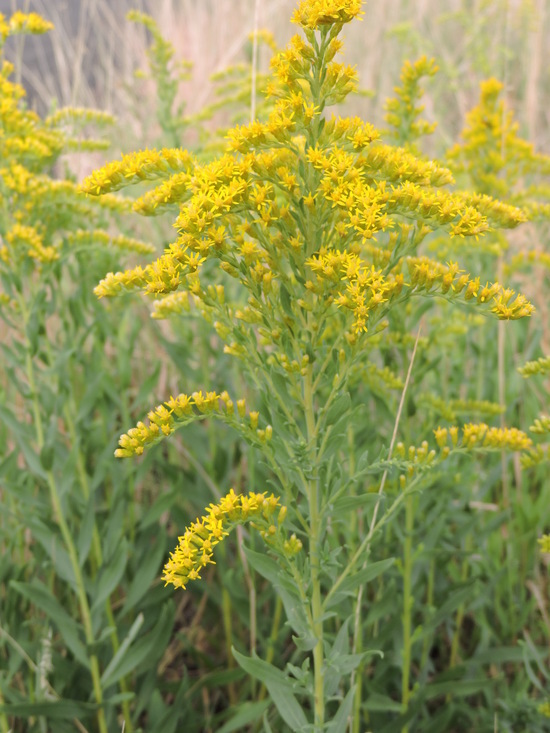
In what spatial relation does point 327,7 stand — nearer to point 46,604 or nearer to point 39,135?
point 39,135

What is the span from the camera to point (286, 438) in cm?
160

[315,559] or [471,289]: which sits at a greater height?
[471,289]

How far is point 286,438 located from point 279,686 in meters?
0.52

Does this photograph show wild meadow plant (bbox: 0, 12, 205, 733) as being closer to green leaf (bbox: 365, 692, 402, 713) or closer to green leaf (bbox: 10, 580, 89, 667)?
green leaf (bbox: 10, 580, 89, 667)

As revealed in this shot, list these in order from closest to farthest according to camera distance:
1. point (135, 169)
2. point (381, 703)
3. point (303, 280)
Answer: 1. point (303, 280)
2. point (135, 169)
3. point (381, 703)

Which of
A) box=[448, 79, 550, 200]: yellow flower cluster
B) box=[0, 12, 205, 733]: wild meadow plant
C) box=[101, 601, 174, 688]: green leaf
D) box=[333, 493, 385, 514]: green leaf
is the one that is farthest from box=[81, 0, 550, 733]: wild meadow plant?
box=[448, 79, 550, 200]: yellow flower cluster

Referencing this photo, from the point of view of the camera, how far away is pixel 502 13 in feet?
20.2

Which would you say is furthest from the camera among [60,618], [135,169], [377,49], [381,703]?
[377,49]

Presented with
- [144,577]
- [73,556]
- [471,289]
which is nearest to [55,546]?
[73,556]

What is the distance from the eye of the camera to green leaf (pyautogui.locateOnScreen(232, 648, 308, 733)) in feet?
5.17

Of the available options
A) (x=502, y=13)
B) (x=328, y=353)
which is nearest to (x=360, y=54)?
(x=502, y=13)

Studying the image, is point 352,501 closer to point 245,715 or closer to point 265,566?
point 265,566

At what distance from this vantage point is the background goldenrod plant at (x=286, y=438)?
153cm

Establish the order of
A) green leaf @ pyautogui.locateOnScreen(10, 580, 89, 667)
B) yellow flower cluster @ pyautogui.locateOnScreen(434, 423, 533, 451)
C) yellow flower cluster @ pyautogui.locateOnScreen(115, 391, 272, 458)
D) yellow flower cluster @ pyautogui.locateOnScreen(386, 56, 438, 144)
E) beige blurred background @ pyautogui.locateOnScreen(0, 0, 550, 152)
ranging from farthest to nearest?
1. beige blurred background @ pyautogui.locateOnScreen(0, 0, 550, 152)
2. yellow flower cluster @ pyautogui.locateOnScreen(386, 56, 438, 144)
3. green leaf @ pyautogui.locateOnScreen(10, 580, 89, 667)
4. yellow flower cluster @ pyautogui.locateOnScreen(434, 423, 533, 451)
5. yellow flower cluster @ pyautogui.locateOnScreen(115, 391, 272, 458)
